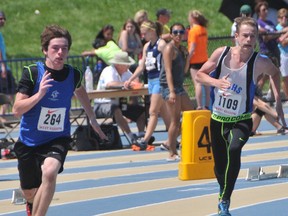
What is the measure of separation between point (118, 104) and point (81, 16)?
51.5ft

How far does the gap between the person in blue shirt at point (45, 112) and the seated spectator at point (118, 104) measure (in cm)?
843

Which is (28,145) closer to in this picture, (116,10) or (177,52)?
(177,52)

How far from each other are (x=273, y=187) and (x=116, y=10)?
21.9m

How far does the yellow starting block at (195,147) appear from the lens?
13578mm

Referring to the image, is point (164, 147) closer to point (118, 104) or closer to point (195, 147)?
point (118, 104)

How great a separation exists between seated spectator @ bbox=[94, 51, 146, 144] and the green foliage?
12.5 m

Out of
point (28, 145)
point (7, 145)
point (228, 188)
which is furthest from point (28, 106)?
A: point (7, 145)

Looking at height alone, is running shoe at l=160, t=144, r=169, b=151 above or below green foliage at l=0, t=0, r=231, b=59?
below

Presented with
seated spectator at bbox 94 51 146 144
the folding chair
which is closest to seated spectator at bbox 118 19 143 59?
the folding chair

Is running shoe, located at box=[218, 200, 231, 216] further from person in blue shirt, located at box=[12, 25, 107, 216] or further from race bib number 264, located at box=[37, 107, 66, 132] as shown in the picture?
race bib number 264, located at box=[37, 107, 66, 132]

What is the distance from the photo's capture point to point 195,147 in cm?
1379

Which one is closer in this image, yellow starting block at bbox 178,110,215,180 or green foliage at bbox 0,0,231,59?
yellow starting block at bbox 178,110,215,180

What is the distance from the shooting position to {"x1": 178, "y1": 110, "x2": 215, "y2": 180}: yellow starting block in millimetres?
13578

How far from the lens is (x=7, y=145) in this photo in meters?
17.1
